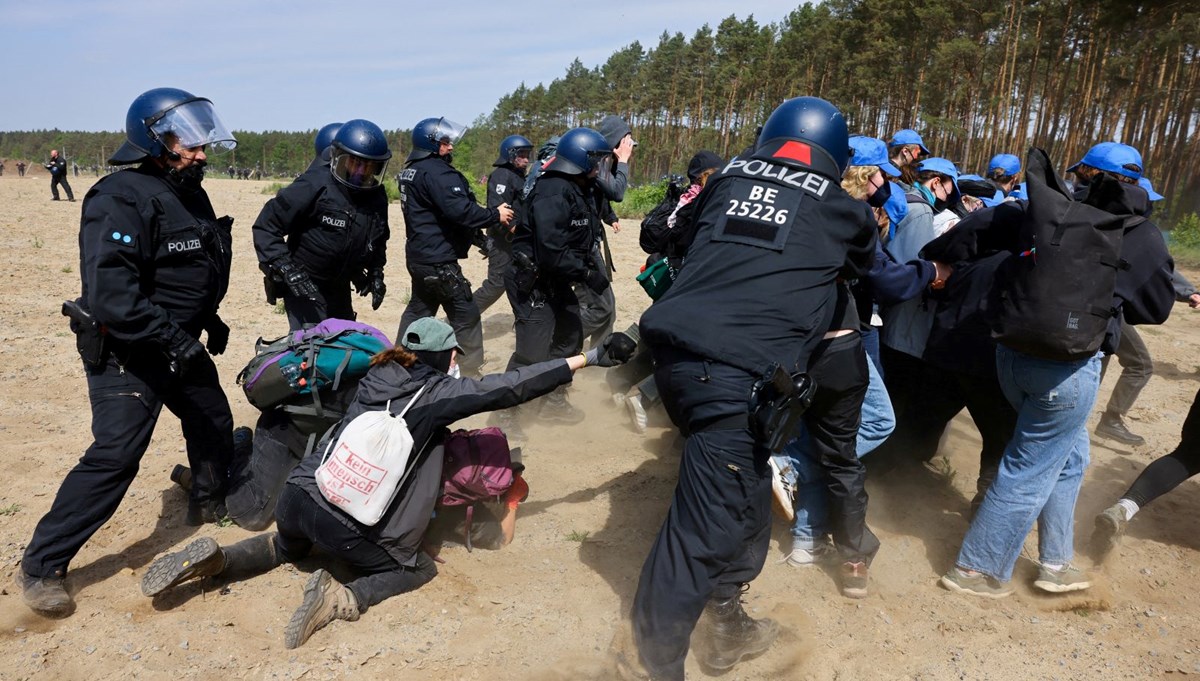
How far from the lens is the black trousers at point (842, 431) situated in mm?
3484

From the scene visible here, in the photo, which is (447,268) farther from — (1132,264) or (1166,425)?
(1166,425)

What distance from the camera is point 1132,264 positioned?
3541 mm

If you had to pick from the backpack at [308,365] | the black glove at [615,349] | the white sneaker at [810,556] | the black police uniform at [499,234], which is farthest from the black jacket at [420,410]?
the black police uniform at [499,234]

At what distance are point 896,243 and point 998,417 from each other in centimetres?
117

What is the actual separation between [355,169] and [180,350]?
1.93m

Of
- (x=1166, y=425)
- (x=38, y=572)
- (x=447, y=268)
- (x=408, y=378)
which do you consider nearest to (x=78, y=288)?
(x=447, y=268)

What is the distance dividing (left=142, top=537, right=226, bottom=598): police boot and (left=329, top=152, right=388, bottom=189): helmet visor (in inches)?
101

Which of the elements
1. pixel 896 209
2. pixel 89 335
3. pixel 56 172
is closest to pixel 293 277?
pixel 89 335

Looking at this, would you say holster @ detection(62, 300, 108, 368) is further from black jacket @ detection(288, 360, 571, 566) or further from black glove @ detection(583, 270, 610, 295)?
black glove @ detection(583, 270, 610, 295)

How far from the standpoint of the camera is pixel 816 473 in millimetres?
4059

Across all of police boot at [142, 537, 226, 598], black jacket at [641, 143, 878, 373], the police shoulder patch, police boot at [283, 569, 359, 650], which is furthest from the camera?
the police shoulder patch

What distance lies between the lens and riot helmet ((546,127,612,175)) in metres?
5.64

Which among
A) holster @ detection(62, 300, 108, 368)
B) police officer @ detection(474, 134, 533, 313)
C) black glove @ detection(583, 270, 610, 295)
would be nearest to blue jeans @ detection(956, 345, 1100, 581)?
black glove @ detection(583, 270, 610, 295)

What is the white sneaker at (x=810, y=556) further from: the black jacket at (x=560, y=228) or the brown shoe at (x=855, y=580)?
the black jacket at (x=560, y=228)
